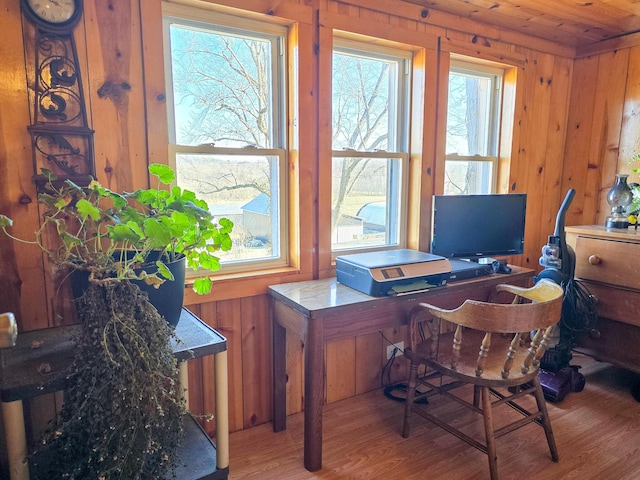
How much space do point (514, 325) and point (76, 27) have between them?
6.34 ft

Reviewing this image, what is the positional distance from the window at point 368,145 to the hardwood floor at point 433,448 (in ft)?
3.10

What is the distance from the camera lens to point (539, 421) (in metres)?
1.89

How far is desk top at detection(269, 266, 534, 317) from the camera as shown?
5.70 ft

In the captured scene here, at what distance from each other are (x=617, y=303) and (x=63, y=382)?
8.95 ft

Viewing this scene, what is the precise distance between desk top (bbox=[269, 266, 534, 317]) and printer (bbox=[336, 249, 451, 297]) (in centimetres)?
3

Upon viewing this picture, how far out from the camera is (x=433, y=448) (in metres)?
1.96

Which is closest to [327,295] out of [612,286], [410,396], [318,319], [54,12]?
[318,319]

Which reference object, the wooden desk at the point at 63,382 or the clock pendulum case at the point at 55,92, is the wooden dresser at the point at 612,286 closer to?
the wooden desk at the point at 63,382

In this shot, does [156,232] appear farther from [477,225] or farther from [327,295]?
[477,225]

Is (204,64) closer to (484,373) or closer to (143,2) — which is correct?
(143,2)

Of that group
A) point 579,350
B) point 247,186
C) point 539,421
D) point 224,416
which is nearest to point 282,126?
point 247,186

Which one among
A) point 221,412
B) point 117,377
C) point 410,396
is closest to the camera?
point 117,377

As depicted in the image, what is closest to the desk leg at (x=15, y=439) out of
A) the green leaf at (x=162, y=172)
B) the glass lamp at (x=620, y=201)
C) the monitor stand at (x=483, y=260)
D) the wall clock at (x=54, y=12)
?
the green leaf at (x=162, y=172)

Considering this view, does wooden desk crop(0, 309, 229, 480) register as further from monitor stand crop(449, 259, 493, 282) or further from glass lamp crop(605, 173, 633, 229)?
glass lamp crop(605, 173, 633, 229)
